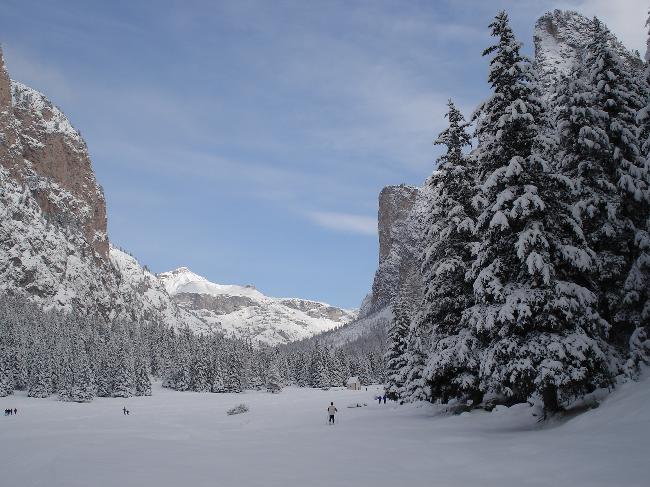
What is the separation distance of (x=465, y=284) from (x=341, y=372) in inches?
4026

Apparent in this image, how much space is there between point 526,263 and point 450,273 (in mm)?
6986

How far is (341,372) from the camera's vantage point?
12369 cm

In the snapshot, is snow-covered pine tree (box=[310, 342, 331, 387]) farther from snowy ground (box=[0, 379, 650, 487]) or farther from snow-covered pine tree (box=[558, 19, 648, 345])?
snow-covered pine tree (box=[558, 19, 648, 345])

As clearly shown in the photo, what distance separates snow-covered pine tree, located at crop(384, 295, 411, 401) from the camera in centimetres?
4659

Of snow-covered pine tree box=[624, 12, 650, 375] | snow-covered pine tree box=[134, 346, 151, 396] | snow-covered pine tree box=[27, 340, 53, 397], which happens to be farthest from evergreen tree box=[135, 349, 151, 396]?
snow-covered pine tree box=[624, 12, 650, 375]

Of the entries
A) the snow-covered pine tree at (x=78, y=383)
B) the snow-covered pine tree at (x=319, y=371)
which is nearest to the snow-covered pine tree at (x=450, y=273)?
the snow-covered pine tree at (x=78, y=383)

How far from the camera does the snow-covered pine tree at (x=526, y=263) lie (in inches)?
698

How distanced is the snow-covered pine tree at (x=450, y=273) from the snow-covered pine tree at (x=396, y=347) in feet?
64.5

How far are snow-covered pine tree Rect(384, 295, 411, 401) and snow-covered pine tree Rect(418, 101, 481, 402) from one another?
64.5 ft

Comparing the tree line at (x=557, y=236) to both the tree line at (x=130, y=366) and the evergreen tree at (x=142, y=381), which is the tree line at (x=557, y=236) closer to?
the tree line at (x=130, y=366)

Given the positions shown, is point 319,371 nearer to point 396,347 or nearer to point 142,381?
point 142,381

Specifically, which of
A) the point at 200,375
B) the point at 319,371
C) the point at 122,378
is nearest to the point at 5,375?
the point at 122,378

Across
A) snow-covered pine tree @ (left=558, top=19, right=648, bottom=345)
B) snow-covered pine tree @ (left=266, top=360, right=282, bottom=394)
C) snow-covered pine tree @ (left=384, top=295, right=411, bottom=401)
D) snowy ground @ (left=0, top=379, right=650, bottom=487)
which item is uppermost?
snow-covered pine tree @ (left=558, top=19, right=648, bottom=345)

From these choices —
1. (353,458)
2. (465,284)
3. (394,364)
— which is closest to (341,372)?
(394,364)
